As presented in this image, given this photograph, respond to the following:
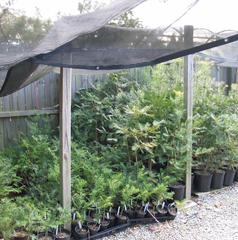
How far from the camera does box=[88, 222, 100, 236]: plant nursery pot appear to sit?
287cm

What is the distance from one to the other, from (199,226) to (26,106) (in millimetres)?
2610

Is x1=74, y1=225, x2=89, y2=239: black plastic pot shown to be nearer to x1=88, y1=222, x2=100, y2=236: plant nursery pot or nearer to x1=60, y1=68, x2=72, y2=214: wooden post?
x1=88, y1=222, x2=100, y2=236: plant nursery pot

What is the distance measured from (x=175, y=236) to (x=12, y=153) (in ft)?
6.75

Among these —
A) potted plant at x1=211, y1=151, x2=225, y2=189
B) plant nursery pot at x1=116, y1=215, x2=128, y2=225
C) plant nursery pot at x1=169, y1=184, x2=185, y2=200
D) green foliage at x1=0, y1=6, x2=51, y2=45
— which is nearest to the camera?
green foliage at x1=0, y1=6, x2=51, y2=45

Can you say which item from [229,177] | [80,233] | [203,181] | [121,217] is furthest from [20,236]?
[229,177]

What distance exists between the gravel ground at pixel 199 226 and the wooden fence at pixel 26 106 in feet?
6.69

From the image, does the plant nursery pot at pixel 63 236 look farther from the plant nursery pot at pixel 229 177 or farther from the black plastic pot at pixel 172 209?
the plant nursery pot at pixel 229 177

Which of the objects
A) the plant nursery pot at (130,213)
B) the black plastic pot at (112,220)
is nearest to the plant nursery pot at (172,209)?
the plant nursery pot at (130,213)

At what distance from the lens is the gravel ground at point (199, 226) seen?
3062 mm

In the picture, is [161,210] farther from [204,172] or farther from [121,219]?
[204,172]

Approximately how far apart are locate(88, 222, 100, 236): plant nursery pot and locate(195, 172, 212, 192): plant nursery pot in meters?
A: 1.78

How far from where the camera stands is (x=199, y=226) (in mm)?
3305

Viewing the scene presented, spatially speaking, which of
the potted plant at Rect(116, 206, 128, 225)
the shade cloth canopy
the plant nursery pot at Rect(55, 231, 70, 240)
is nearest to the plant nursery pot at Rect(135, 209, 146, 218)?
the potted plant at Rect(116, 206, 128, 225)

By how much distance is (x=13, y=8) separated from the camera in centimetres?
292
